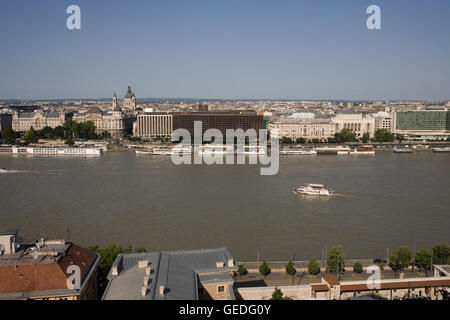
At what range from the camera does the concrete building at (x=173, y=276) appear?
253 cm

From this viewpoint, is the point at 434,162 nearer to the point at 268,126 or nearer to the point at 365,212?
the point at 365,212

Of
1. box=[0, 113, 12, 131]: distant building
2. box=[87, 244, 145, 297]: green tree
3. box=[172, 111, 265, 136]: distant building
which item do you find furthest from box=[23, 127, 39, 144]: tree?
box=[87, 244, 145, 297]: green tree

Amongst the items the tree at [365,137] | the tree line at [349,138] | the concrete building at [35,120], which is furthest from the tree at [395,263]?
the concrete building at [35,120]

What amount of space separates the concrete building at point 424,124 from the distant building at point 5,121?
736 inches

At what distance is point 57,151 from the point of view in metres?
16.0

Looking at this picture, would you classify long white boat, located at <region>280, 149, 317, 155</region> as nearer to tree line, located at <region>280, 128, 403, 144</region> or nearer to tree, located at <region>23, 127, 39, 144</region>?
tree line, located at <region>280, 128, 403, 144</region>

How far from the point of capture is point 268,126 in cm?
2322

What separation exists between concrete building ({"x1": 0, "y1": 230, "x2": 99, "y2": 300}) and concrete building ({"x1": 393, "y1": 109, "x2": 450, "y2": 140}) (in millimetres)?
19971

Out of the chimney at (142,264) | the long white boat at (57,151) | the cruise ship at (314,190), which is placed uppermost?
the chimney at (142,264)

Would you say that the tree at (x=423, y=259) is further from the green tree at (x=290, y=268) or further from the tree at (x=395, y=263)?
the green tree at (x=290, y=268)

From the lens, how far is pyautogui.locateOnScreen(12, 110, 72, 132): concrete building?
22.8 m

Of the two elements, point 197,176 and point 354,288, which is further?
point 197,176
